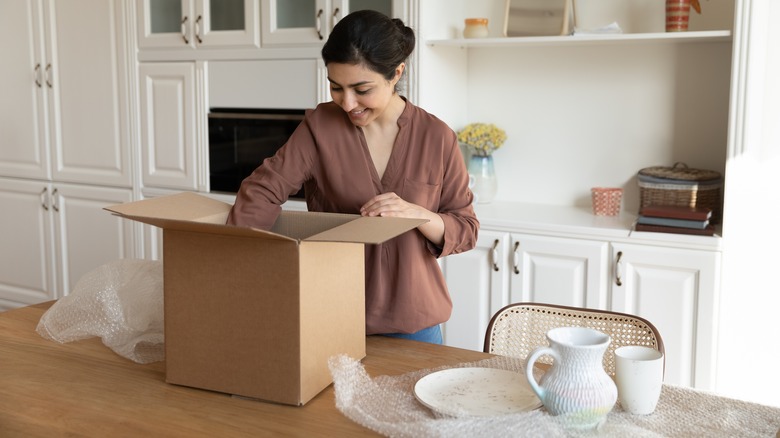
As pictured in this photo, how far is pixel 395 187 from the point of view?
5.88ft

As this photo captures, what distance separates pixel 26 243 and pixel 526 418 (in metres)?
3.40

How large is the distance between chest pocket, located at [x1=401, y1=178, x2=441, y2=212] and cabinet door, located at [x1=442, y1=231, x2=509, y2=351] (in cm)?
113

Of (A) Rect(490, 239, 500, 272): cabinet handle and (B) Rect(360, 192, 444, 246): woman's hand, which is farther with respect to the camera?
(A) Rect(490, 239, 500, 272): cabinet handle

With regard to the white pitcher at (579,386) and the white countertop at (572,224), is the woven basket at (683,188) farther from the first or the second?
the white pitcher at (579,386)

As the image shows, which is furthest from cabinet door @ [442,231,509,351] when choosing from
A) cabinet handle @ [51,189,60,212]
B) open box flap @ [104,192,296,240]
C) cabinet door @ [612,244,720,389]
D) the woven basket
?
cabinet handle @ [51,189,60,212]

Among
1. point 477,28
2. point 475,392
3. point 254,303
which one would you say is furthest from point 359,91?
point 477,28

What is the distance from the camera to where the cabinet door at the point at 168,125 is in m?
3.39

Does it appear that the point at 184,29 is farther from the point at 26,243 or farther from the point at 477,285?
the point at 477,285

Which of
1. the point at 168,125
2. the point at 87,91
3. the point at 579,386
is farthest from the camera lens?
the point at 87,91

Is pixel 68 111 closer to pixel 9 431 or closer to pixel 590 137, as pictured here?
pixel 590 137

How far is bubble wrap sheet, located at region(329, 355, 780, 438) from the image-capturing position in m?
1.15

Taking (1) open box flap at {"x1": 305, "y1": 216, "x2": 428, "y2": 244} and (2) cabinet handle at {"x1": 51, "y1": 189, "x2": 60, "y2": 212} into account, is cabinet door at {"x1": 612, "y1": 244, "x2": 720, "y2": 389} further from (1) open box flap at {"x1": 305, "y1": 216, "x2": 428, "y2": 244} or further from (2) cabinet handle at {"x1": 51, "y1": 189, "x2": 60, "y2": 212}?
(2) cabinet handle at {"x1": 51, "y1": 189, "x2": 60, "y2": 212}

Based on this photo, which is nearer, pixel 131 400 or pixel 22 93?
pixel 131 400

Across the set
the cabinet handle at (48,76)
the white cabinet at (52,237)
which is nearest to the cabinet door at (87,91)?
the cabinet handle at (48,76)
